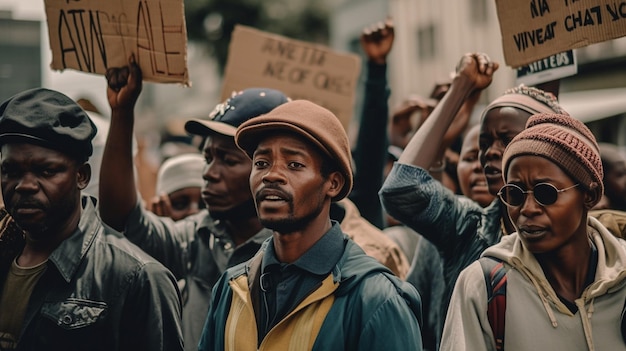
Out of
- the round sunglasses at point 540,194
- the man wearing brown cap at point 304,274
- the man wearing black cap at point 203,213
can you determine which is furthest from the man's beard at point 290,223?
the man wearing black cap at point 203,213

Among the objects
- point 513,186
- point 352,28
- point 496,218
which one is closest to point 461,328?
point 513,186

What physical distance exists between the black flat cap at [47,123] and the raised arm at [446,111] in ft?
4.44

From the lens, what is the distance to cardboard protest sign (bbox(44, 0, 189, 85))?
A: 4.34 meters

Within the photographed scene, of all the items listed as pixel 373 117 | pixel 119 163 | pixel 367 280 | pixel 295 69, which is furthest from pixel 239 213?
pixel 295 69

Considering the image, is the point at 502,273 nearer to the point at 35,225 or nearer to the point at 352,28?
the point at 35,225

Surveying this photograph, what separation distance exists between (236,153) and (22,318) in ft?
4.35

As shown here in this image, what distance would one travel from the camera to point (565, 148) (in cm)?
319

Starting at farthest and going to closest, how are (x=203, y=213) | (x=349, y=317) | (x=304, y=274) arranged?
(x=203, y=213) → (x=304, y=274) → (x=349, y=317)

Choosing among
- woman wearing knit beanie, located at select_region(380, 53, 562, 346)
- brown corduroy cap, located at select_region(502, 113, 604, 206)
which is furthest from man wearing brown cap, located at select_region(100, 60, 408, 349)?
brown corduroy cap, located at select_region(502, 113, 604, 206)

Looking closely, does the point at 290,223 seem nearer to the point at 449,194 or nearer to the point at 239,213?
the point at 449,194

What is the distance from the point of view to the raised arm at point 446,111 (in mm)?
3971

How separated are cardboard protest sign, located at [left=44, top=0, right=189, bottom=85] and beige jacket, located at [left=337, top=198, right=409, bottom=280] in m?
1.04

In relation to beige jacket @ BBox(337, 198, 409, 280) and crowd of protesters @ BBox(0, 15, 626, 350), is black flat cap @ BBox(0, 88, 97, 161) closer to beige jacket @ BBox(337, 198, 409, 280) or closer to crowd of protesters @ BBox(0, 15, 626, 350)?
crowd of protesters @ BBox(0, 15, 626, 350)

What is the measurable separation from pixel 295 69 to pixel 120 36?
196 cm
